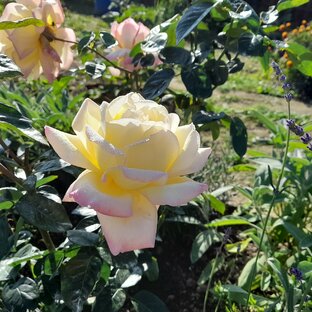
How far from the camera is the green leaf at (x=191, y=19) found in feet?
4.03

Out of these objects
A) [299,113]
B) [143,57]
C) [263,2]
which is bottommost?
[263,2]

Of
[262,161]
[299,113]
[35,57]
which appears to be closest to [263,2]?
[299,113]

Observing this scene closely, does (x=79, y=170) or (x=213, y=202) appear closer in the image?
(x=79, y=170)

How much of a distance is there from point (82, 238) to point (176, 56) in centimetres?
56

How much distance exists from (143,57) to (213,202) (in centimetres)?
70

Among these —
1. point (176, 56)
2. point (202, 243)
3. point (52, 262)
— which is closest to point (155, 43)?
point (176, 56)

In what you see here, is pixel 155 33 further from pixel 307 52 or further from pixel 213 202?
pixel 213 202

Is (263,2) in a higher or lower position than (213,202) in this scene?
lower

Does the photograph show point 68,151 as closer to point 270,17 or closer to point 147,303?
point 147,303

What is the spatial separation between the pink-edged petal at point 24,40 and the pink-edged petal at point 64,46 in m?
0.08

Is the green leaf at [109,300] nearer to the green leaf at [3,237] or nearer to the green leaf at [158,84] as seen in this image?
the green leaf at [3,237]

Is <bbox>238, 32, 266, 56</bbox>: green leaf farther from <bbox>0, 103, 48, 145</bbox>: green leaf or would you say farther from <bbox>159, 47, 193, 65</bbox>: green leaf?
<bbox>0, 103, 48, 145</bbox>: green leaf

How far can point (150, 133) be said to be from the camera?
0.85 m

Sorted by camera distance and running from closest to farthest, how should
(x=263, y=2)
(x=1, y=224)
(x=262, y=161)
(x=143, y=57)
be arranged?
(x=1, y=224)
(x=143, y=57)
(x=262, y=161)
(x=263, y=2)
